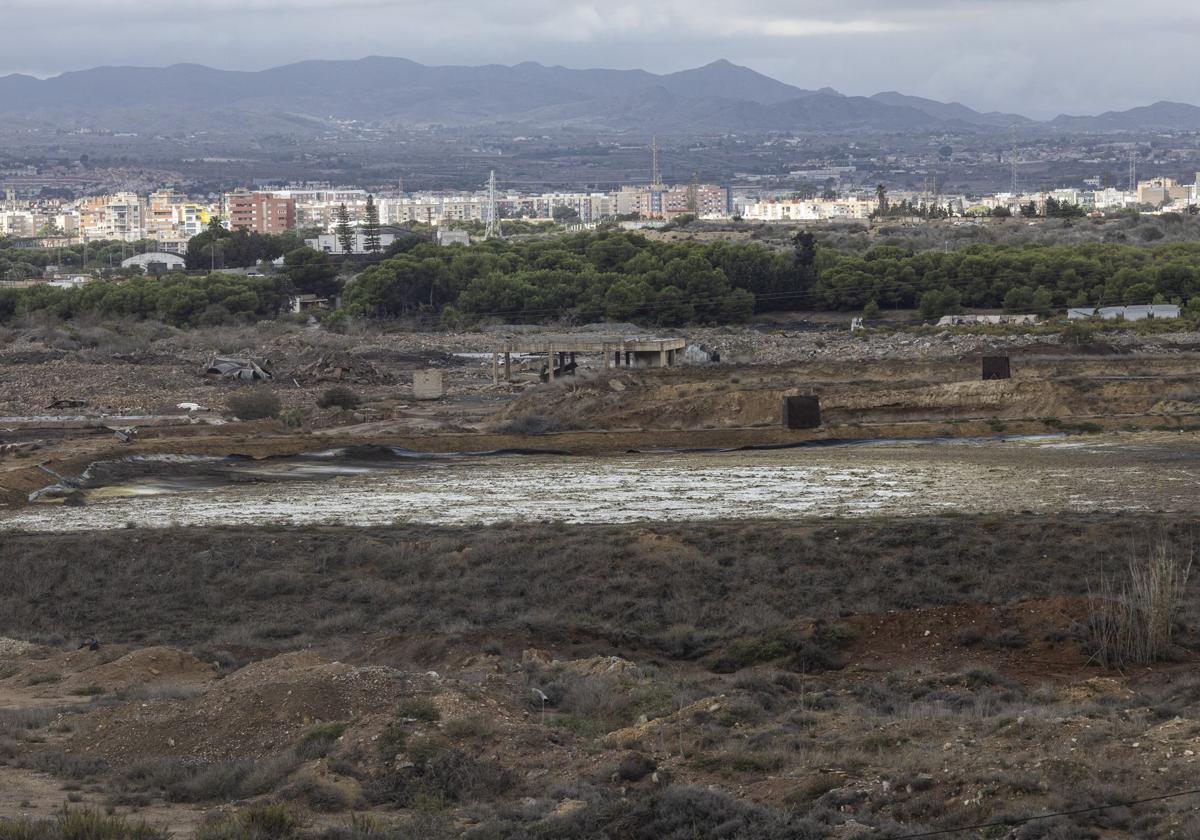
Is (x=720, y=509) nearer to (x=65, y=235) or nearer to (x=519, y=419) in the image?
(x=519, y=419)

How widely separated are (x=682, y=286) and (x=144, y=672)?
198ft

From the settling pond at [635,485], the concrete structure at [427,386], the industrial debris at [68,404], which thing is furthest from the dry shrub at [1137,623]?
the industrial debris at [68,404]

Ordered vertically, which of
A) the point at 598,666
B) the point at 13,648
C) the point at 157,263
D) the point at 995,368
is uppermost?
the point at 157,263

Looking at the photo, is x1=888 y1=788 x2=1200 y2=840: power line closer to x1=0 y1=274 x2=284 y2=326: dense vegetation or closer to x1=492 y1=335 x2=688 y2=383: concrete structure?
x1=492 y1=335 x2=688 y2=383: concrete structure

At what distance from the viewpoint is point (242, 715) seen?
13266 millimetres

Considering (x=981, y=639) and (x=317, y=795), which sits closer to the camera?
(x=317, y=795)

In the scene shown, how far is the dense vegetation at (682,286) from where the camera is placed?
233 ft

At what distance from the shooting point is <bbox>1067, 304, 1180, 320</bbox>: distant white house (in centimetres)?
6356

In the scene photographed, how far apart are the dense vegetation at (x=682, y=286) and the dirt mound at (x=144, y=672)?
56485 millimetres

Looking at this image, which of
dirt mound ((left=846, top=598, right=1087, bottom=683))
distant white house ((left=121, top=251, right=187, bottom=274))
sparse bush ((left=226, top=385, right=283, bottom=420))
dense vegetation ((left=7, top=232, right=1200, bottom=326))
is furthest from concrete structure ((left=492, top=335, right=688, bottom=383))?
distant white house ((left=121, top=251, right=187, bottom=274))

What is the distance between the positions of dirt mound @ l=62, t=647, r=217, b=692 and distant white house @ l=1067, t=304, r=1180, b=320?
52.1 metres

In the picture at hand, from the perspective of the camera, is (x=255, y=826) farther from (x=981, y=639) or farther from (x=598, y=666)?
(x=981, y=639)

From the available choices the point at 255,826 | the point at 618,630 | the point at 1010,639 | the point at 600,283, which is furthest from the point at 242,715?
the point at 600,283

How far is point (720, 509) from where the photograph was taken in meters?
24.9
